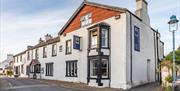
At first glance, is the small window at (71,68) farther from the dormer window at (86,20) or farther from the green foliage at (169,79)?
the green foliage at (169,79)

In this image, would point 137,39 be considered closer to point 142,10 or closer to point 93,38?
point 142,10

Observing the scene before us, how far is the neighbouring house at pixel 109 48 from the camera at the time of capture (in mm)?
24969

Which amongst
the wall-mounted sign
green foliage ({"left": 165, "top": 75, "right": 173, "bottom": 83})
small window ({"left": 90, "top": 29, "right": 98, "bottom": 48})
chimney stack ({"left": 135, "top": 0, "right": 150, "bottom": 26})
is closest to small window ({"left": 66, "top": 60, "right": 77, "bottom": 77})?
the wall-mounted sign

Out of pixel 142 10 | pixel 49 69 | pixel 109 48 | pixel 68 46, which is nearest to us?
pixel 109 48

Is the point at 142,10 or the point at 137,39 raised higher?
the point at 142,10

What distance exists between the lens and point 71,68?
33438mm

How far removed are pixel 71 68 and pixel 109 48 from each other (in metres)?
8.58

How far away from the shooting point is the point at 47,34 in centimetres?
5266

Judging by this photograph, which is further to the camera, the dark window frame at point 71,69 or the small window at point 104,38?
the dark window frame at point 71,69

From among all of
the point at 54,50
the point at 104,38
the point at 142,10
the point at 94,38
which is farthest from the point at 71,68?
the point at 142,10

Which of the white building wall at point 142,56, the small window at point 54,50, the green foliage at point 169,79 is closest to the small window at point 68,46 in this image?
the small window at point 54,50

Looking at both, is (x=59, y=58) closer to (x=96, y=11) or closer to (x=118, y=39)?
(x=96, y=11)

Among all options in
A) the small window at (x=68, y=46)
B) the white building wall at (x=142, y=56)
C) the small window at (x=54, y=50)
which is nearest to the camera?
the white building wall at (x=142, y=56)

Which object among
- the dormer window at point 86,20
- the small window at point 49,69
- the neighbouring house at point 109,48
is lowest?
the small window at point 49,69
